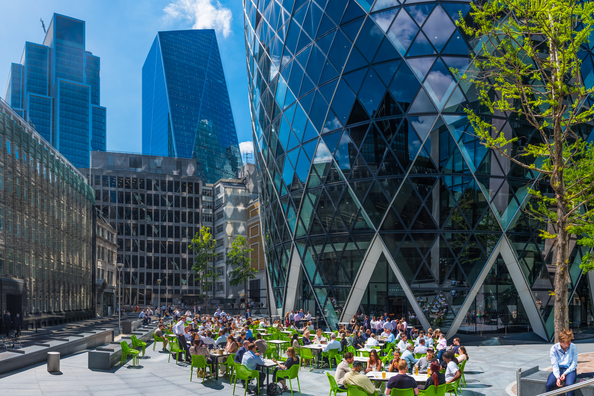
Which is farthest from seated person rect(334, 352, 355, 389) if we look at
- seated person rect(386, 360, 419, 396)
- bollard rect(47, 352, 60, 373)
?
bollard rect(47, 352, 60, 373)

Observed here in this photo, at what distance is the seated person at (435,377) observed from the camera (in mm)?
11789

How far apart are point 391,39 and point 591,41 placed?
12.7m

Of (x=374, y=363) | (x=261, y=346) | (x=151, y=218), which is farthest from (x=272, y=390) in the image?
(x=151, y=218)

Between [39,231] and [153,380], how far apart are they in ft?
124

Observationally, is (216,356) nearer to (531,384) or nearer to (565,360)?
(531,384)

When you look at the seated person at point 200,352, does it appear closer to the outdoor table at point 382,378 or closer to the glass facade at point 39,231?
the outdoor table at point 382,378

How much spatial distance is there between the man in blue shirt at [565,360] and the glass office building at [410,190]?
18.3 metres

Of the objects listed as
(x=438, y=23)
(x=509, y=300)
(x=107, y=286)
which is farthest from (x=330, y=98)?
(x=107, y=286)

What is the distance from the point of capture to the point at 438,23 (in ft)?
95.8

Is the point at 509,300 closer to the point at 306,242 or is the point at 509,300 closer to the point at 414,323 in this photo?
the point at 414,323

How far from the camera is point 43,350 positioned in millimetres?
19422

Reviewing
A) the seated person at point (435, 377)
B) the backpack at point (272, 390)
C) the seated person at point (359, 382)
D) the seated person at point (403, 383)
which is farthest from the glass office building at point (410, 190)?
the seated person at point (359, 382)

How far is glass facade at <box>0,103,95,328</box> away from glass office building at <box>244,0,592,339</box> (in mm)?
24937

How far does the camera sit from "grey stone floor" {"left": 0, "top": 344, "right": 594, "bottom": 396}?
46.9ft
